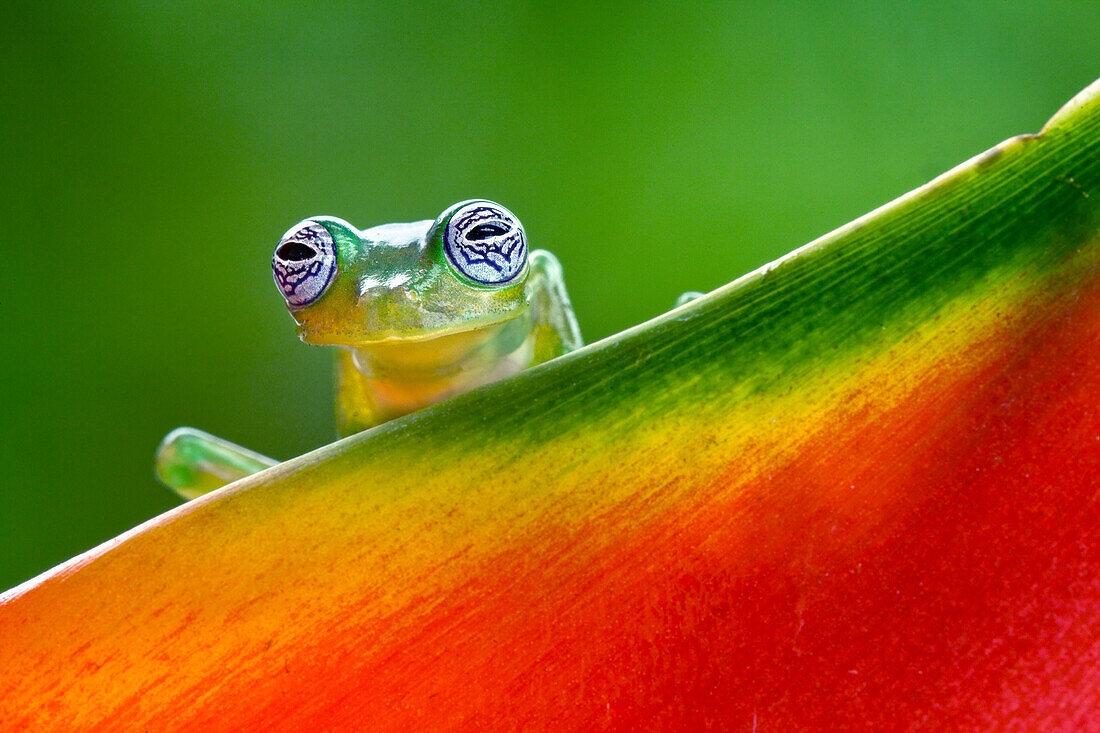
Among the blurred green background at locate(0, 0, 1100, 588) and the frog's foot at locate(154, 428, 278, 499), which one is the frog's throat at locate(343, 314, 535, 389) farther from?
the blurred green background at locate(0, 0, 1100, 588)

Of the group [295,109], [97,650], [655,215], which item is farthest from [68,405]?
[97,650]

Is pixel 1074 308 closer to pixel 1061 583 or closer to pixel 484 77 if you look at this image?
pixel 1061 583

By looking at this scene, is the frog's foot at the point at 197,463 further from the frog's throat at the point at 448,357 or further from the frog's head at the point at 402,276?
the frog's head at the point at 402,276

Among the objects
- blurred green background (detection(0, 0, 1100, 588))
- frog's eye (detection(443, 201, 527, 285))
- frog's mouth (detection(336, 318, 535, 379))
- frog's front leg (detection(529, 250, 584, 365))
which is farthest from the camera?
blurred green background (detection(0, 0, 1100, 588))

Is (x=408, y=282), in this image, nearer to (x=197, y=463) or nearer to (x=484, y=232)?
(x=484, y=232)

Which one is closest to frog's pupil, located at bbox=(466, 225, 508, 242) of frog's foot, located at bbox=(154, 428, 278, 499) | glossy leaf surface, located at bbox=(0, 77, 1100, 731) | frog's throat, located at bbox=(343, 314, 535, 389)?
frog's throat, located at bbox=(343, 314, 535, 389)

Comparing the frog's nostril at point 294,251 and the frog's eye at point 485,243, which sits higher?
the frog's nostril at point 294,251

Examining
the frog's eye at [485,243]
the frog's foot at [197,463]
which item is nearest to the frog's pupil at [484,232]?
the frog's eye at [485,243]
